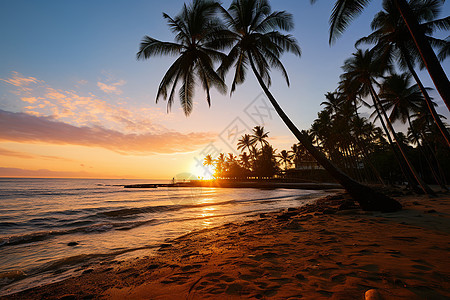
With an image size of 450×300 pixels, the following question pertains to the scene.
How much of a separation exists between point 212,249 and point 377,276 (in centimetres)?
299

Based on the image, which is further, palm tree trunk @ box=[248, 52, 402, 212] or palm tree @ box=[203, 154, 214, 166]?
palm tree @ box=[203, 154, 214, 166]

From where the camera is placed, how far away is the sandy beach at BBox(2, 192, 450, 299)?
7.00ft

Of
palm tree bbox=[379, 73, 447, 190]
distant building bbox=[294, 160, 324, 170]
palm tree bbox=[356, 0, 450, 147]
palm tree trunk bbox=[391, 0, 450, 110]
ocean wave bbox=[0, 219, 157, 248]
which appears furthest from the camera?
distant building bbox=[294, 160, 324, 170]

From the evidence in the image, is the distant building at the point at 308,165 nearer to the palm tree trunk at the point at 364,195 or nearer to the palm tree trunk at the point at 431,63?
the palm tree trunk at the point at 364,195

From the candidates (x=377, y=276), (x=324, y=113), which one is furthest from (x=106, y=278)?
(x=324, y=113)

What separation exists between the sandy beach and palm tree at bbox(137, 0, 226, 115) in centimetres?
1067

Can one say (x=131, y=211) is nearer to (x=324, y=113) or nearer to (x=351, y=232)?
(x=351, y=232)

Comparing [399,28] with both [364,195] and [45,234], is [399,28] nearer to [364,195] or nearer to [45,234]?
[364,195]

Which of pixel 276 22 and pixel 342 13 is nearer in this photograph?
pixel 342 13

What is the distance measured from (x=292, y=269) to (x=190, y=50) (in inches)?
522

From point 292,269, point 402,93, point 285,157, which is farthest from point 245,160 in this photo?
point 292,269

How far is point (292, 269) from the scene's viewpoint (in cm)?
274

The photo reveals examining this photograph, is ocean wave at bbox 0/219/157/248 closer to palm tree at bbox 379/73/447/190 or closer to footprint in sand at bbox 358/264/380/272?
footprint in sand at bbox 358/264/380/272

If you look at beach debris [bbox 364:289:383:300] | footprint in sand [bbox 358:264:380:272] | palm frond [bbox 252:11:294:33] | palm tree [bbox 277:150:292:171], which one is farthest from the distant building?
beach debris [bbox 364:289:383:300]
